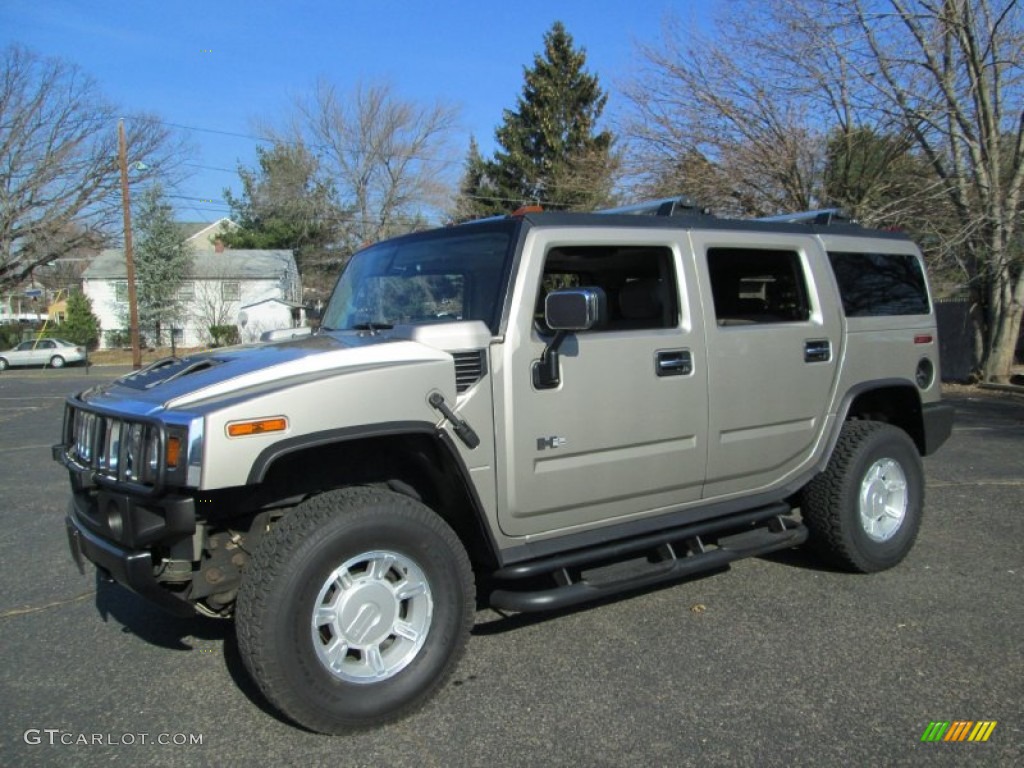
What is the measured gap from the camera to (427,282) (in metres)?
4.00

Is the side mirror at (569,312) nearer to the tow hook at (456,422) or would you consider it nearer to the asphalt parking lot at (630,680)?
the tow hook at (456,422)

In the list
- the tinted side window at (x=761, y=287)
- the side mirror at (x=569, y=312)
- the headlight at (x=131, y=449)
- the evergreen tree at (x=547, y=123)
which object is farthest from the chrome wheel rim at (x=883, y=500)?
the evergreen tree at (x=547, y=123)

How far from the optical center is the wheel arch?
10.2 feet

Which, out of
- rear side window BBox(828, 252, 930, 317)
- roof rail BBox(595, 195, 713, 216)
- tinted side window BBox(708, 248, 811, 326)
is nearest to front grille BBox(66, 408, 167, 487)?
roof rail BBox(595, 195, 713, 216)

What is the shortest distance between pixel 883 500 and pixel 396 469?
10.2ft

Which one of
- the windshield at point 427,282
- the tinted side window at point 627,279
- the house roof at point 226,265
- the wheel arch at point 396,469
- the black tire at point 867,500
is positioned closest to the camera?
the wheel arch at point 396,469

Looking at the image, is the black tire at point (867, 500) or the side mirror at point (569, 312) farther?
the black tire at point (867, 500)

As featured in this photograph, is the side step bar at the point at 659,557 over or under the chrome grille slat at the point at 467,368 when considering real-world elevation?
under

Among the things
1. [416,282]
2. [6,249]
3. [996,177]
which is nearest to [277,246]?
[6,249]

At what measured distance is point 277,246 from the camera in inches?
2124

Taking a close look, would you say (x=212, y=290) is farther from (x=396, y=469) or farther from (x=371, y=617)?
(x=371, y=617)

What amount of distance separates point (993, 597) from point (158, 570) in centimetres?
417

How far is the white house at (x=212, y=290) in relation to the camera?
141 feet

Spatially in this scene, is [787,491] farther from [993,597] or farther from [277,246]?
[277,246]
